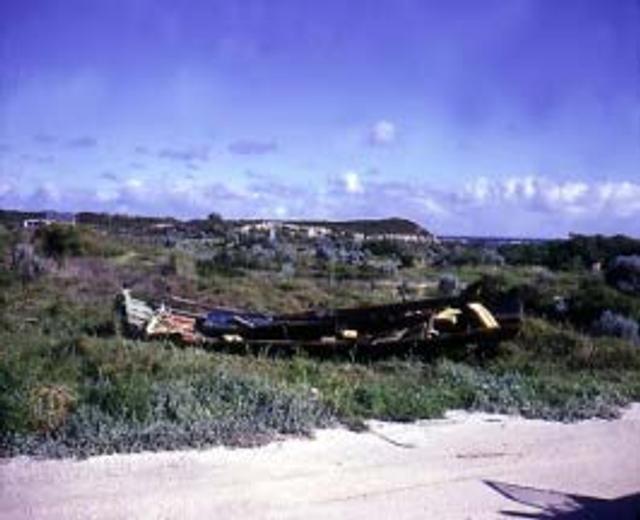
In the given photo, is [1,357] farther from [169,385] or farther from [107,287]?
[107,287]

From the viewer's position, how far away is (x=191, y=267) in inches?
1325

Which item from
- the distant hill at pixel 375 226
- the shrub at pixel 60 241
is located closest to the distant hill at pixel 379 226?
the distant hill at pixel 375 226

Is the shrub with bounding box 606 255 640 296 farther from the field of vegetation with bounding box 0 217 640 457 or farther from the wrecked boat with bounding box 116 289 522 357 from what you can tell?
the wrecked boat with bounding box 116 289 522 357

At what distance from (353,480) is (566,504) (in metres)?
1.82

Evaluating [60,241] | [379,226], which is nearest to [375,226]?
[379,226]

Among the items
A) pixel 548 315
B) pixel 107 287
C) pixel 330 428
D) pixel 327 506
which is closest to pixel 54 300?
pixel 107 287

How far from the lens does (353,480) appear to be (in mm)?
9398

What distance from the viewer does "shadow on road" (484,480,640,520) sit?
28.9 ft

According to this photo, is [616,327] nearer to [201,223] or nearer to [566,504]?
[566,504]

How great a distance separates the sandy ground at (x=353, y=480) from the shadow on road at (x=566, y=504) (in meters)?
0.01

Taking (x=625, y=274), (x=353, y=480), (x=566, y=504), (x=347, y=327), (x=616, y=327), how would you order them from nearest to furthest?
1. (x=566, y=504)
2. (x=353, y=480)
3. (x=347, y=327)
4. (x=616, y=327)
5. (x=625, y=274)

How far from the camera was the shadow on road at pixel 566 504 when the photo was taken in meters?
8.82

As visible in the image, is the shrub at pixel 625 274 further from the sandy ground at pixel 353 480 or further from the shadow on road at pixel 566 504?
the shadow on road at pixel 566 504

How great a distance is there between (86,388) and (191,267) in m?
22.6
